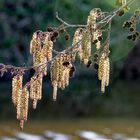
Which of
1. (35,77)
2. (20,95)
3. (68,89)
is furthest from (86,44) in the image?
(68,89)

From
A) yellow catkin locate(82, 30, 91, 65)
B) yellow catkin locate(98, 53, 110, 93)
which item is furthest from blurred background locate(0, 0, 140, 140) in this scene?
yellow catkin locate(82, 30, 91, 65)

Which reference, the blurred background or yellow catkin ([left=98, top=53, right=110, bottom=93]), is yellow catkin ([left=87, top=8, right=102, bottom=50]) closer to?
yellow catkin ([left=98, top=53, right=110, bottom=93])

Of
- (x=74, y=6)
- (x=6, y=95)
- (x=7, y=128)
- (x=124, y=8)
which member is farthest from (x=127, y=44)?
(x=124, y=8)

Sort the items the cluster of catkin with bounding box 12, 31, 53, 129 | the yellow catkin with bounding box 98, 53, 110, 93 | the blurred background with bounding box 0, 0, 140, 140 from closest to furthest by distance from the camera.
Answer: the cluster of catkin with bounding box 12, 31, 53, 129
the yellow catkin with bounding box 98, 53, 110, 93
the blurred background with bounding box 0, 0, 140, 140

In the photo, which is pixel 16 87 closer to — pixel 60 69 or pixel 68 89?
pixel 60 69

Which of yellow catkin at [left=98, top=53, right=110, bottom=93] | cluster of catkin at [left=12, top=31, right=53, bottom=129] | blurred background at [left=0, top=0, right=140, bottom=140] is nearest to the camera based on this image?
cluster of catkin at [left=12, top=31, right=53, bottom=129]

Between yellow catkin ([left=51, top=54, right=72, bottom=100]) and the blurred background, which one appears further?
the blurred background
